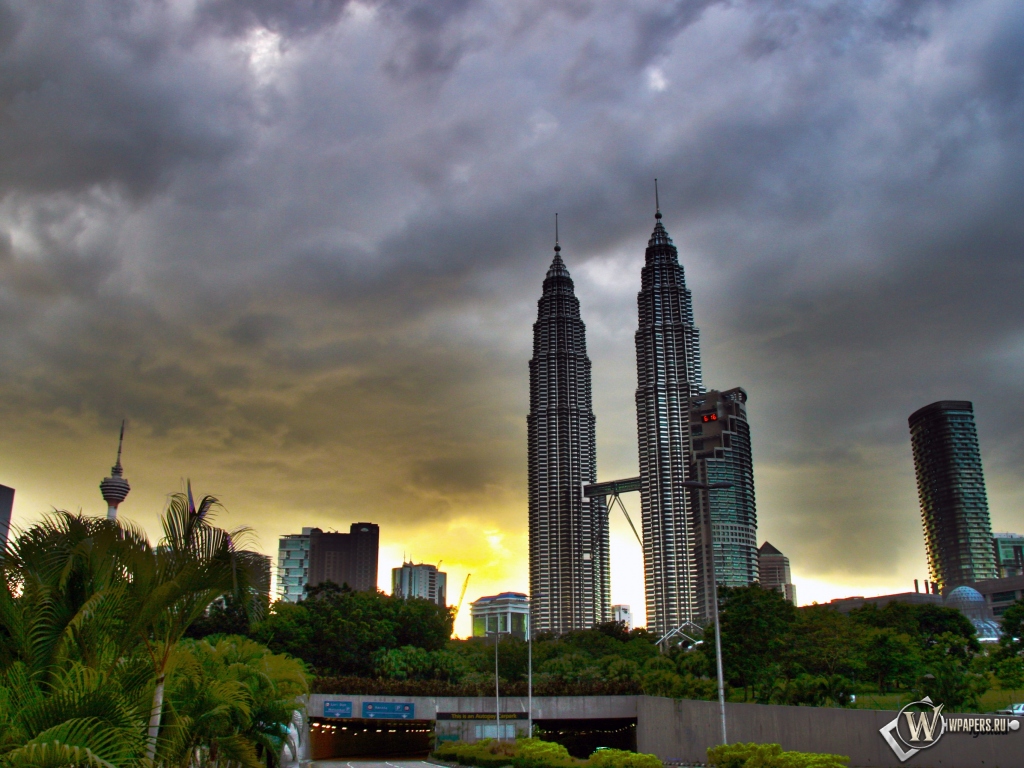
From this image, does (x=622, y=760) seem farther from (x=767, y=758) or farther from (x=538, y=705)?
(x=538, y=705)

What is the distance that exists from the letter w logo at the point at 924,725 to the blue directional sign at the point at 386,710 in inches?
1587

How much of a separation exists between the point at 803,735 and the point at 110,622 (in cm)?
3899

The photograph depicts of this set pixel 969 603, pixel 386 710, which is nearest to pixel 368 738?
pixel 386 710

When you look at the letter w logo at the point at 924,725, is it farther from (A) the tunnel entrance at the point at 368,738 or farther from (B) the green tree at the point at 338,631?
(B) the green tree at the point at 338,631

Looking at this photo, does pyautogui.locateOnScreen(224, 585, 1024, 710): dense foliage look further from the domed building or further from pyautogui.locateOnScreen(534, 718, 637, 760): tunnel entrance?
the domed building

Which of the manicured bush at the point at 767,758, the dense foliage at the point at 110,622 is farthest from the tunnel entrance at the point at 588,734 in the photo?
the dense foliage at the point at 110,622

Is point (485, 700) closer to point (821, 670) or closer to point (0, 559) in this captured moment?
point (821, 670)

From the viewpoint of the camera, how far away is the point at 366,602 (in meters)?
90.5

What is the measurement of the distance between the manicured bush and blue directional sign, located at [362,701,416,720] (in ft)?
120

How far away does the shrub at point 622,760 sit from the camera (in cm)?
3462

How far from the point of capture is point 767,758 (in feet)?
100

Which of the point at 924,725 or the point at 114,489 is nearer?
the point at 924,725

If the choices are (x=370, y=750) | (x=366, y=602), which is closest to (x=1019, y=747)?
(x=370, y=750)

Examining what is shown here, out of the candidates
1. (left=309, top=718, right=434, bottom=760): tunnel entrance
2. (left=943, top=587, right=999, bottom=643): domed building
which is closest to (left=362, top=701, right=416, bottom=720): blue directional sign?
(left=309, top=718, right=434, bottom=760): tunnel entrance
